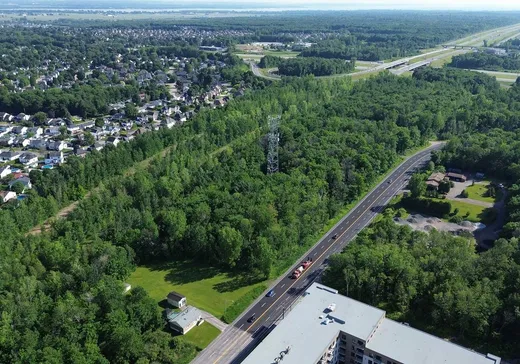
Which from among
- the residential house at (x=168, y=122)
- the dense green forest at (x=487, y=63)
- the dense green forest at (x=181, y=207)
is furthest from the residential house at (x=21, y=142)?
the dense green forest at (x=487, y=63)

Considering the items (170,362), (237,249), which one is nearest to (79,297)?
(170,362)

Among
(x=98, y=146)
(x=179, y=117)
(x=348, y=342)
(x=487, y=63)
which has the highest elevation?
(x=487, y=63)

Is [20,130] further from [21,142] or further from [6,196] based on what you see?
[6,196]

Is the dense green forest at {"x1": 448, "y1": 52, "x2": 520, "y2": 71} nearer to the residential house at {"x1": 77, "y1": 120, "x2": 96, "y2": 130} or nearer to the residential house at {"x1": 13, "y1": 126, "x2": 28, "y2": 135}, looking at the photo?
the residential house at {"x1": 77, "y1": 120, "x2": 96, "y2": 130}

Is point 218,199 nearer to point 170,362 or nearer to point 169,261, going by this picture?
point 169,261

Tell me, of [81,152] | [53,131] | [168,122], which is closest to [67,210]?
[81,152]
